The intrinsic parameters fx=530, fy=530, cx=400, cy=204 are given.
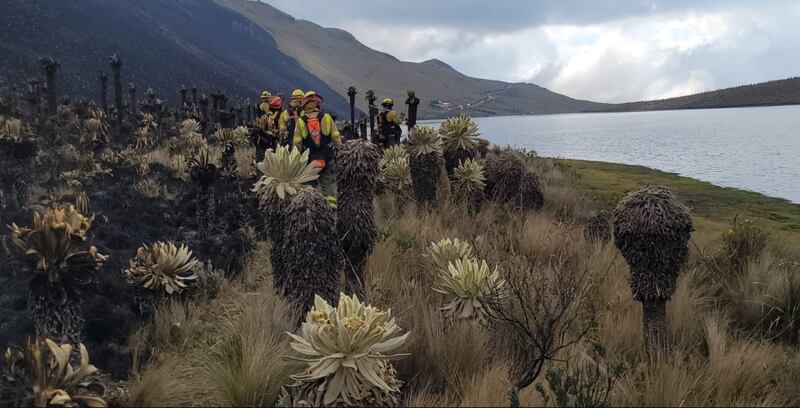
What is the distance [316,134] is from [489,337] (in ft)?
11.2

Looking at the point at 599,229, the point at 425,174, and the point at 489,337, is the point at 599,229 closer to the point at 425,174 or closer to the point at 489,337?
the point at 425,174

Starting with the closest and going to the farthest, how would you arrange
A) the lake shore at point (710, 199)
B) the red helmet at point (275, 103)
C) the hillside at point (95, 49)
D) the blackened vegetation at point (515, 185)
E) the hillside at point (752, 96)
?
the lake shore at point (710, 199) < the blackened vegetation at point (515, 185) < the red helmet at point (275, 103) < the hillside at point (95, 49) < the hillside at point (752, 96)

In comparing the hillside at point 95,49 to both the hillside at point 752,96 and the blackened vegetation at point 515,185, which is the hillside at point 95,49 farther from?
the hillside at point 752,96

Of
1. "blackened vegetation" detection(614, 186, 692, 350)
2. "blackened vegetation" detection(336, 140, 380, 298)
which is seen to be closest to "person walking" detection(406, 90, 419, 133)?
"blackened vegetation" detection(336, 140, 380, 298)

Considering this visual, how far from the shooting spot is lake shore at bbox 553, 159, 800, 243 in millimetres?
9336

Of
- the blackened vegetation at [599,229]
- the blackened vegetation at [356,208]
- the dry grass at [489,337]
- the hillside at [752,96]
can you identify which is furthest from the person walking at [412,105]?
the hillside at [752,96]

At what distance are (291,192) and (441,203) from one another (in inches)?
210

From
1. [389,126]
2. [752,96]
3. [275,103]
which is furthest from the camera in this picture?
[752,96]

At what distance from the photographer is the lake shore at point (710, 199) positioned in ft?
30.6

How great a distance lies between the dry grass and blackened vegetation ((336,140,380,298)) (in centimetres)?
24

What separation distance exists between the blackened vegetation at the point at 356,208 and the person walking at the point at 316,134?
86 centimetres

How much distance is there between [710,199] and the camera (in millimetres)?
12023

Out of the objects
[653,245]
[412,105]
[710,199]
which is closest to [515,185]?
[710,199]

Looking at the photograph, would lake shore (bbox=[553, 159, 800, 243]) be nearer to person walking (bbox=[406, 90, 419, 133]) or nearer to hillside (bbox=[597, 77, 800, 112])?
person walking (bbox=[406, 90, 419, 133])
